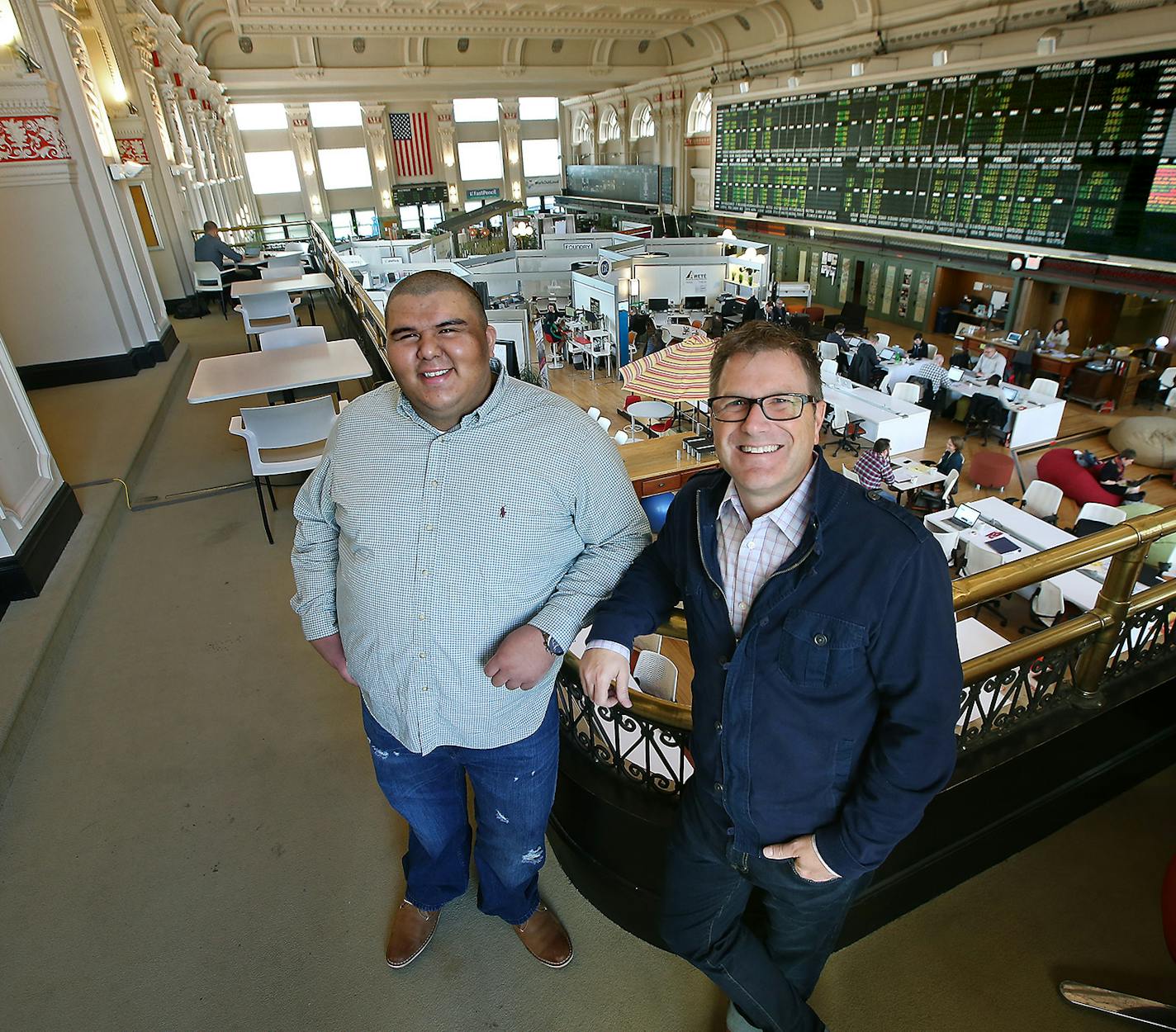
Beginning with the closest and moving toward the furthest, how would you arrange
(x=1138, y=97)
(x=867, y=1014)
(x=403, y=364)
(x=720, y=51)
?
(x=403, y=364)
(x=867, y=1014)
(x=1138, y=97)
(x=720, y=51)

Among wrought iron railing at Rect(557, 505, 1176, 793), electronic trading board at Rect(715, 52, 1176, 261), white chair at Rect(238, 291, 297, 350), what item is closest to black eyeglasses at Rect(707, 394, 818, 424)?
wrought iron railing at Rect(557, 505, 1176, 793)

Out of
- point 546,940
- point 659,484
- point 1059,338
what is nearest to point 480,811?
point 546,940

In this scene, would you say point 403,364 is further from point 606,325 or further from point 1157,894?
point 606,325

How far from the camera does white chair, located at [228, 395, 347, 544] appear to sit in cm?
463

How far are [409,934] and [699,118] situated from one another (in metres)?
27.8

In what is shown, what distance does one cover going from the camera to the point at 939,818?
2.09 metres

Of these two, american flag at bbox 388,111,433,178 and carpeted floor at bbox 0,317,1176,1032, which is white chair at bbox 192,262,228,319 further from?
american flag at bbox 388,111,433,178

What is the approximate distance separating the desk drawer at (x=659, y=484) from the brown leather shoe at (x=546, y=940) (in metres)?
5.82

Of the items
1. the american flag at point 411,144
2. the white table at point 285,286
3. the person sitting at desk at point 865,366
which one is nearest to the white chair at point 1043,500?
the person sitting at desk at point 865,366

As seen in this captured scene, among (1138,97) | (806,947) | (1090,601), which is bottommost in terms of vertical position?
(1090,601)

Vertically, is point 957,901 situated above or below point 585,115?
below

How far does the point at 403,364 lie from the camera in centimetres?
155

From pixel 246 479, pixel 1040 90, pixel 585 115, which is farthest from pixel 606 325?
pixel 585 115

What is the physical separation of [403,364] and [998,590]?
162cm
